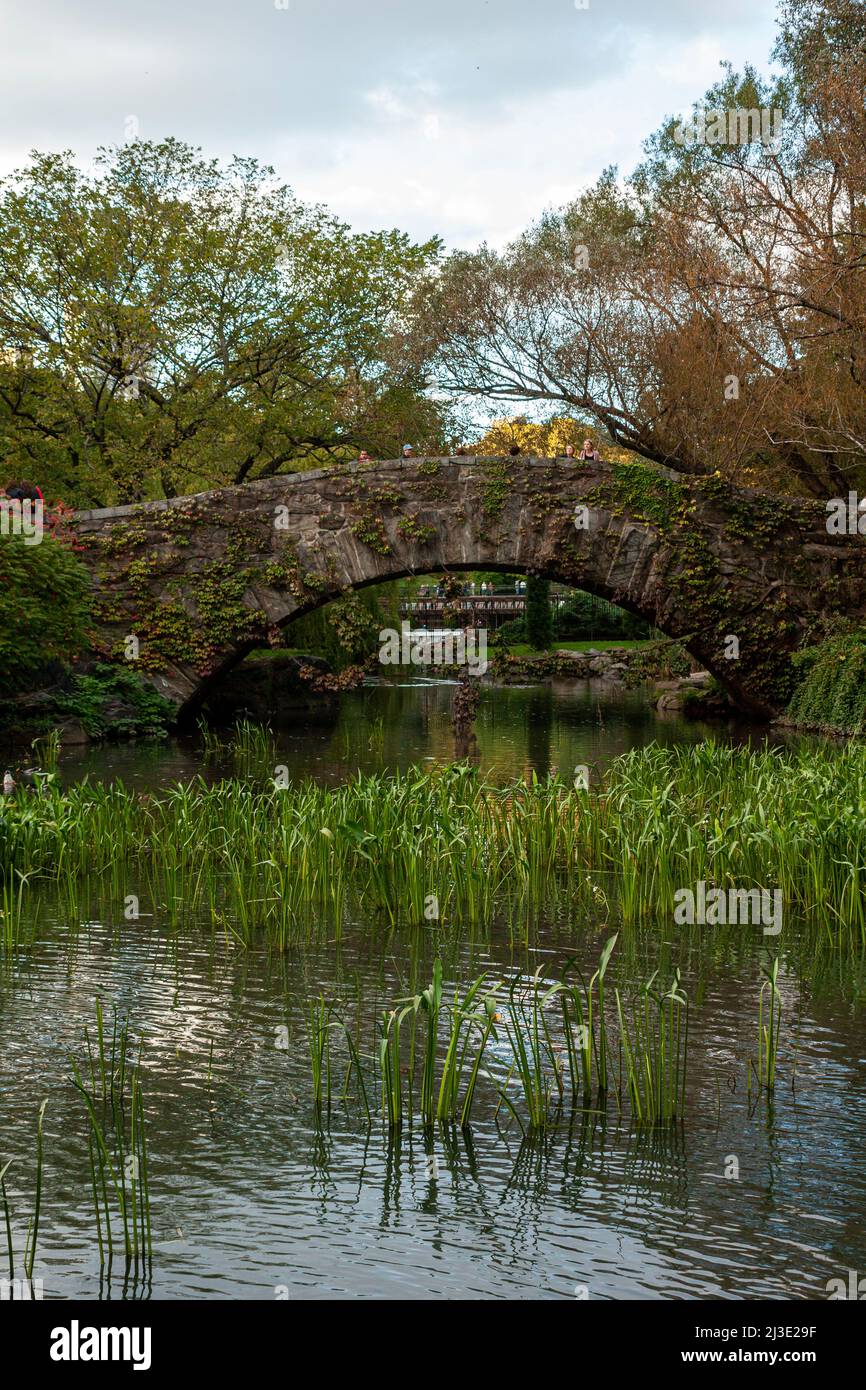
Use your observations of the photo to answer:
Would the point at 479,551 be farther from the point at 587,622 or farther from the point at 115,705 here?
the point at 587,622

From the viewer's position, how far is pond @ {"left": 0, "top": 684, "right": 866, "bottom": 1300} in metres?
3.83

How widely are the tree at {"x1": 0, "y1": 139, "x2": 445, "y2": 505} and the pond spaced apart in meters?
17.9

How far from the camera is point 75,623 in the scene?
17.5 meters

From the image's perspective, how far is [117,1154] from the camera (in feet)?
14.8

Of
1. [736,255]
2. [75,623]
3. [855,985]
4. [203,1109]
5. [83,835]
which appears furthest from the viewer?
[736,255]

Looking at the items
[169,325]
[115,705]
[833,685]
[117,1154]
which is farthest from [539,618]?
[117,1154]

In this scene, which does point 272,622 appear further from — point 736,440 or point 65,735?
point 736,440

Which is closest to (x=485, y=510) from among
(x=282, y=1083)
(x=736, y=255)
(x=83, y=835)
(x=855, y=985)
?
(x=736, y=255)

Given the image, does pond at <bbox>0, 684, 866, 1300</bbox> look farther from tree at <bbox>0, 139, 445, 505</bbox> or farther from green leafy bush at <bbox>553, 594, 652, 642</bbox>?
green leafy bush at <bbox>553, 594, 652, 642</bbox>

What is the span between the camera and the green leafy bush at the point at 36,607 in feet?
52.9

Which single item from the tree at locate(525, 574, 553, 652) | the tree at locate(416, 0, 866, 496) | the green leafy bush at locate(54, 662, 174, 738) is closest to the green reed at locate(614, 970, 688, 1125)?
the tree at locate(416, 0, 866, 496)

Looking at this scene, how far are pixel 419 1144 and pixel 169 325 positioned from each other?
847 inches
